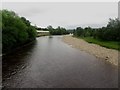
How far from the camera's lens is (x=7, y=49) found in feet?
120

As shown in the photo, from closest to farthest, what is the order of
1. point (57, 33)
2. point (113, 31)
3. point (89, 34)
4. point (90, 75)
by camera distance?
point (90, 75) < point (113, 31) < point (89, 34) < point (57, 33)

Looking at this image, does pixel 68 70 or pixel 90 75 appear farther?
pixel 68 70

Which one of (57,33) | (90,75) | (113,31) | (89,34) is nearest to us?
(90,75)

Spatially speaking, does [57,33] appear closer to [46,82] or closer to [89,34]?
[89,34]

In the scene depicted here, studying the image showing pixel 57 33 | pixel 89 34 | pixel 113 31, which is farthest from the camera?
pixel 57 33

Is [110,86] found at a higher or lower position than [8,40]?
lower

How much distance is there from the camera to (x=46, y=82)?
17766mm

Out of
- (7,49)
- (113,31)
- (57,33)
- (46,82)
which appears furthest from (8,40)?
(57,33)

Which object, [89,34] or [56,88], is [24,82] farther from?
[89,34]

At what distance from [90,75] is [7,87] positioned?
31.2 feet

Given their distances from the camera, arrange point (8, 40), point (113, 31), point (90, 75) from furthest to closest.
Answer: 1. point (113, 31)
2. point (8, 40)
3. point (90, 75)

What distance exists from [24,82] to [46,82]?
2.28m

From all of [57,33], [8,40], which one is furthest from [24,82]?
[57,33]

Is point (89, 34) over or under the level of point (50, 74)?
over
